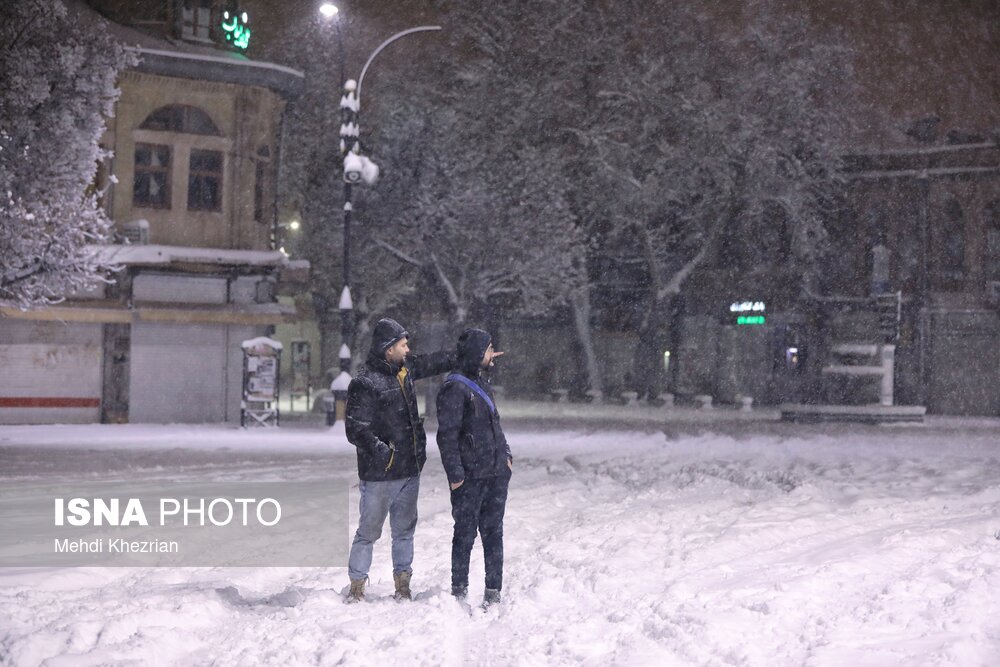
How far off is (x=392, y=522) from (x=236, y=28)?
23.1 metres

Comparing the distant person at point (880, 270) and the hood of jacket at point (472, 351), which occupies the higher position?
the distant person at point (880, 270)

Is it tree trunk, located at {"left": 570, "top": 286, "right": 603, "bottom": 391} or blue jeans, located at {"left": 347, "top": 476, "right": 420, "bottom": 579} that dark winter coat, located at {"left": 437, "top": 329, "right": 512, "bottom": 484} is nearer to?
blue jeans, located at {"left": 347, "top": 476, "right": 420, "bottom": 579}

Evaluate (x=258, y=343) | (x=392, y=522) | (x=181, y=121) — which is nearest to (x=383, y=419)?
(x=392, y=522)

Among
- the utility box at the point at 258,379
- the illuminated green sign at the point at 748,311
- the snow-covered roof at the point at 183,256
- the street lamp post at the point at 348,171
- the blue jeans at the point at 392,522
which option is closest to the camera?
the blue jeans at the point at 392,522

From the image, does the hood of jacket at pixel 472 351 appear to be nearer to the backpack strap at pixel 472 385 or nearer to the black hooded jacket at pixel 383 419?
the backpack strap at pixel 472 385

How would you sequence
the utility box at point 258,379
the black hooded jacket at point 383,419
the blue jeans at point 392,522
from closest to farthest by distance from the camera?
the black hooded jacket at point 383,419
the blue jeans at point 392,522
the utility box at point 258,379

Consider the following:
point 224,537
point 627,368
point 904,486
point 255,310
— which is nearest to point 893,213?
point 627,368

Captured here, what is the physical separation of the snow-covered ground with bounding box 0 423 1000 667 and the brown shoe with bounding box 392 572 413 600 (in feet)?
0.34

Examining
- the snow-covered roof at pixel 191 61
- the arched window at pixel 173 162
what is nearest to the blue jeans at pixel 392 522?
the snow-covered roof at pixel 191 61

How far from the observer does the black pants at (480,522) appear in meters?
7.14

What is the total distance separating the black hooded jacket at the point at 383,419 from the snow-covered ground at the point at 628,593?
919 mm

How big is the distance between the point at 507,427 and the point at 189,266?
905 centimetres

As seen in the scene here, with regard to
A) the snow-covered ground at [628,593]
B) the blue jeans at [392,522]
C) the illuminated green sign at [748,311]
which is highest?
the illuminated green sign at [748,311]

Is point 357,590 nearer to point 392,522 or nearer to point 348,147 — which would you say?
point 392,522
